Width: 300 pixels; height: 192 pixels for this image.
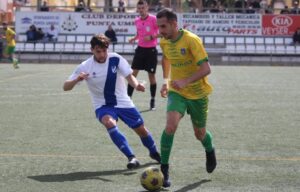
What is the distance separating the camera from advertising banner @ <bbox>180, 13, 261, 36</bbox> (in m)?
34.5

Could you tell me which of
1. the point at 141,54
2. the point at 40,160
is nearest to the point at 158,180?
the point at 40,160

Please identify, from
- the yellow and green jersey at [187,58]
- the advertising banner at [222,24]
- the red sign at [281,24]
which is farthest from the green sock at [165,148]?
the red sign at [281,24]

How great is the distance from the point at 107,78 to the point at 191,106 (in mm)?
1168

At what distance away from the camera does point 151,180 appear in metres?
5.68

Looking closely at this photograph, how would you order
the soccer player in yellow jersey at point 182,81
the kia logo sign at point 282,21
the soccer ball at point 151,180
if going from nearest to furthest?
1. the soccer ball at point 151,180
2. the soccer player in yellow jersey at point 182,81
3. the kia logo sign at point 282,21

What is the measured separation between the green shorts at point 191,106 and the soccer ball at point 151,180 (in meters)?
0.69

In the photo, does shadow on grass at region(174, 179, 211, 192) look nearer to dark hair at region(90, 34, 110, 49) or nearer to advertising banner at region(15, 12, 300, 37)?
dark hair at region(90, 34, 110, 49)

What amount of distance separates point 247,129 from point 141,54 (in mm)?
3542

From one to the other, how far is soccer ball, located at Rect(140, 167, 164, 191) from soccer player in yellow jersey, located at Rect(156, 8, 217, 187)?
0.41 ft

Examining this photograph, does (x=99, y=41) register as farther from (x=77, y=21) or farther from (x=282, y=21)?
(x=282, y=21)

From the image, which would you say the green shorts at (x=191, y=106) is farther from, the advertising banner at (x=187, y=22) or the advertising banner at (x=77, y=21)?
the advertising banner at (x=77, y=21)

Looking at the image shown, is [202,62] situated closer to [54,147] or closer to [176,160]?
[176,160]

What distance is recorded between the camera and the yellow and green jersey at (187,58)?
19.9ft

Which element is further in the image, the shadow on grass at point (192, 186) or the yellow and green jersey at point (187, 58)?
the yellow and green jersey at point (187, 58)
